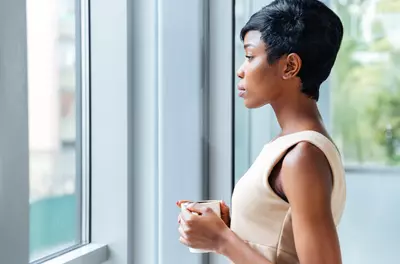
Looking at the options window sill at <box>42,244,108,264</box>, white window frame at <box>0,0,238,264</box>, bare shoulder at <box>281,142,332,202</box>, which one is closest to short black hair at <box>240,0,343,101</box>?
bare shoulder at <box>281,142,332,202</box>

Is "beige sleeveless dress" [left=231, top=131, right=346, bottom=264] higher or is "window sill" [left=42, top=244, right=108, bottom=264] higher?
"beige sleeveless dress" [left=231, top=131, right=346, bottom=264]

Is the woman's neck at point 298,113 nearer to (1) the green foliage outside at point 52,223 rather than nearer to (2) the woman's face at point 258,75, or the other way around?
(2) the woman's face at point 258,75

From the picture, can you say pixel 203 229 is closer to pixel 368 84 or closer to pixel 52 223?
pixel 52 223

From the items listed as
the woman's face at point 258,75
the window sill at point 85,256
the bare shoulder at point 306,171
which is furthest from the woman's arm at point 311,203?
the window sill at point 85,256

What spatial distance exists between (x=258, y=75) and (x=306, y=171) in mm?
180

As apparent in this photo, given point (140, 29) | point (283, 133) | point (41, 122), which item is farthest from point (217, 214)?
point (140, 29)

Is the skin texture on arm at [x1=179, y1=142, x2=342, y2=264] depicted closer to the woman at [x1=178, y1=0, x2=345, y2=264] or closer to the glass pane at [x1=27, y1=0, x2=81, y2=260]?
the woman at [x1=178, y1=0, x2=345, y2=264]

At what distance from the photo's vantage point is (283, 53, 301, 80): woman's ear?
3.10 ft

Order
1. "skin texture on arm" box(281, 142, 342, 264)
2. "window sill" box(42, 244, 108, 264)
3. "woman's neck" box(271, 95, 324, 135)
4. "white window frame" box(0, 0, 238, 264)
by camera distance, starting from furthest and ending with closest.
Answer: "white window frame" box(0, 0, 238, 264) → "window sill" box(42, 244, 108, 264) → "woman's neck" box(271, 95, 324, 135) → "skin texture on arm" box(281, 142, 342, 264)

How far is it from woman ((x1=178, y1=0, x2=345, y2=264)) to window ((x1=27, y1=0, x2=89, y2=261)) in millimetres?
388

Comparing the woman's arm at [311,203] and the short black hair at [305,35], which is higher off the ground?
the short black hair at [305,35]

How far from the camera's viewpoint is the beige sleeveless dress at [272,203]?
36.2 inches

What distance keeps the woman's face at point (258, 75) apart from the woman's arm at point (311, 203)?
0.38 ft

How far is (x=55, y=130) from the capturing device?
1.31 m
